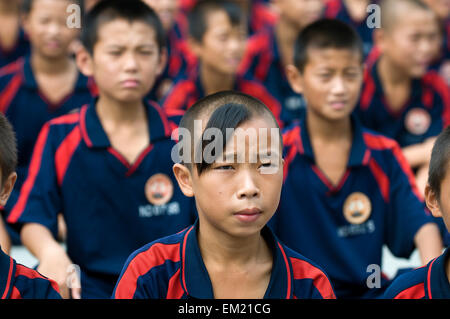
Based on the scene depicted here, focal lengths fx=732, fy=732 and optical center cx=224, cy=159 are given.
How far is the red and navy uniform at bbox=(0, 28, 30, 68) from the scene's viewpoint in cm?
329

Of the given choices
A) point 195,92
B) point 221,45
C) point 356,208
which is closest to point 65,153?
point 356,208

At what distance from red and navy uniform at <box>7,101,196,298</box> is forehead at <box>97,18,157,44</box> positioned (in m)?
0.22

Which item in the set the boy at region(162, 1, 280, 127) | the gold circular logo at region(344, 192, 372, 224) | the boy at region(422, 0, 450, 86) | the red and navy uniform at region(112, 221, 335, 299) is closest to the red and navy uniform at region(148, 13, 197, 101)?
the boy at region(162, 1, 280, 127)

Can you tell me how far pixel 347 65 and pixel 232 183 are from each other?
87 cm

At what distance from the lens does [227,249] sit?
1.34 meters

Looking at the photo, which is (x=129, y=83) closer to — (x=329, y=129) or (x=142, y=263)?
(x=329, y=129)

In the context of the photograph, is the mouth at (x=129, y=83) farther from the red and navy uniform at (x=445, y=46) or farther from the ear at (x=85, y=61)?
the red and navy uniform at (x=445, y=46)

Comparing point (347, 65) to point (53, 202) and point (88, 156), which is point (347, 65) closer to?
point (88, 156)

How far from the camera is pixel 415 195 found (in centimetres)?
190

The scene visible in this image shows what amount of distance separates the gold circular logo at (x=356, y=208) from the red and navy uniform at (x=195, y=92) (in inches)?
39.4

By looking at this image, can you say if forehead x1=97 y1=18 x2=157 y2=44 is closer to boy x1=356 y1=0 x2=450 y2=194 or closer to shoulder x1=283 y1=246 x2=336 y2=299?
shoulder x1=283 y1=246 x2=336 y2=299

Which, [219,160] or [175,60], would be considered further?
[175,60]

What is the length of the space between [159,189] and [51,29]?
1.01 metres
